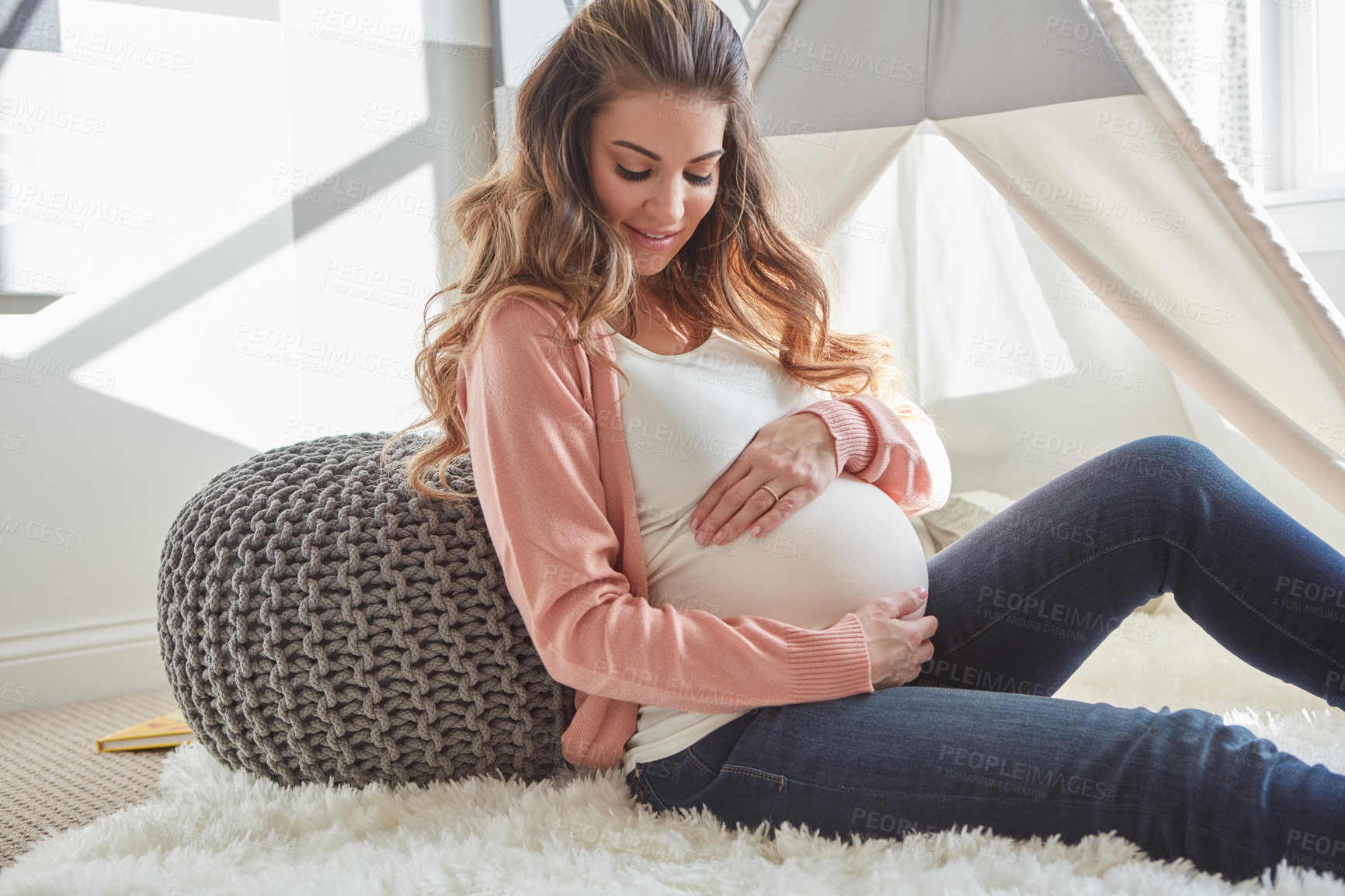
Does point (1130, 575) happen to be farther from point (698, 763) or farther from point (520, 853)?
point (520, 853)

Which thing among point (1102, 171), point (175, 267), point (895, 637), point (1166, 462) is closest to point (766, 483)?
point (895, 637)

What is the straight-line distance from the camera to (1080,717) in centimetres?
81

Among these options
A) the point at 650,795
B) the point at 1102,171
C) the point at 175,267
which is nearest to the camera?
the point at 650,795

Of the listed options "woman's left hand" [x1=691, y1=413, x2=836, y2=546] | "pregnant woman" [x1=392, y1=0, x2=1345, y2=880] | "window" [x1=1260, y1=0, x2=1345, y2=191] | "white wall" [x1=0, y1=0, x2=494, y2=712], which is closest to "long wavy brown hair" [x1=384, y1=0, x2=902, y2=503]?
"pregnant woman" [x1=392, y1=0, x2=1345, y2=880]

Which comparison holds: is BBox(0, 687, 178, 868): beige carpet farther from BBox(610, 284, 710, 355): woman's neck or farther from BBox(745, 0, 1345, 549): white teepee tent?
BBox(745, 0, 1345, 549): white teepee tent

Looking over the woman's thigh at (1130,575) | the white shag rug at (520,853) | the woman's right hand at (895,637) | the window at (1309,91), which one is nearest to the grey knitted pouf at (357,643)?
the white shag rug at (520,853)

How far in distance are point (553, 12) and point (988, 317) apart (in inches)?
43.6

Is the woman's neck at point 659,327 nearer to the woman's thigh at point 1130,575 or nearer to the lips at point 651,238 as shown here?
the lips at point 651,238

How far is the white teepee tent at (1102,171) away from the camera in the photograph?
115 centimetres

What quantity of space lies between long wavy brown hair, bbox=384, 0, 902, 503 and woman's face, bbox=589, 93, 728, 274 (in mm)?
12

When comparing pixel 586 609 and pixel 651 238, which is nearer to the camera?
pixel 586 609

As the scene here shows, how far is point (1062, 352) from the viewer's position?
80.5 inches

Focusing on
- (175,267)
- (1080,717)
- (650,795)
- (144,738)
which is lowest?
(144,738)

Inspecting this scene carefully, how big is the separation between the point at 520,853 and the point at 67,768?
938mm
